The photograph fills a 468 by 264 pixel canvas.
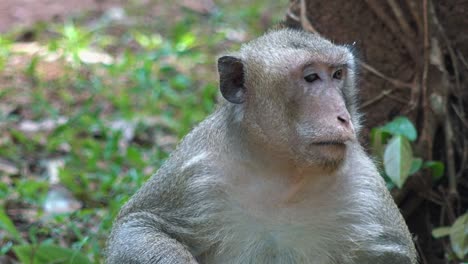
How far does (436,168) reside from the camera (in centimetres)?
592

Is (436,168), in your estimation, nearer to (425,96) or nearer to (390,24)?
(425,96)

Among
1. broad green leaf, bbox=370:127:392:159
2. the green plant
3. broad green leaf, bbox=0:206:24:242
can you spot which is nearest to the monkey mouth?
the green plant

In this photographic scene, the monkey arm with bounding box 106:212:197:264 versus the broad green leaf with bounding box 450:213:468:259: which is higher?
the monkey arm with bounding box 106:212:197:264

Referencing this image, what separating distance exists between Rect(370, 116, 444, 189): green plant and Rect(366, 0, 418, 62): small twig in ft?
1.62

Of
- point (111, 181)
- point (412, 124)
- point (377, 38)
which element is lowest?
point (111, 181)

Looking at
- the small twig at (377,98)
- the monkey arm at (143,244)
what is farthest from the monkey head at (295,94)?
the small twig at (377,98)

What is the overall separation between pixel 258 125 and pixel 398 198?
1.90 meters

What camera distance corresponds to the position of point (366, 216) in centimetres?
474

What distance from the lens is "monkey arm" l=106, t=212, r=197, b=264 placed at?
14.9ft

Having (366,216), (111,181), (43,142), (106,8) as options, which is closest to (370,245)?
(366,216)

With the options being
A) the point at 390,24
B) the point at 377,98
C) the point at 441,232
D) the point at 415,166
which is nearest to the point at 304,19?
the point at 390,24

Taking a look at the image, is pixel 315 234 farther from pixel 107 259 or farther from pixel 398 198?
pixel 398 198

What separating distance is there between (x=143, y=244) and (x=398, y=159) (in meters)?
1.70

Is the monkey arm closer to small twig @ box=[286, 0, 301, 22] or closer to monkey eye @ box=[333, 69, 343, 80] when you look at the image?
monkey eye @ box=[333, 69, 343, 80]
